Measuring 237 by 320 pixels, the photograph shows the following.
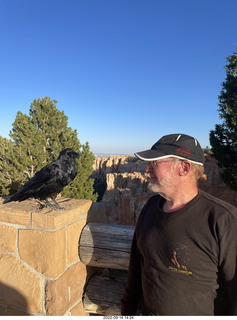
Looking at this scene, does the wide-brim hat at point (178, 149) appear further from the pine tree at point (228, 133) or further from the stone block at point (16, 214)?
the pine tree at point (228, 133)

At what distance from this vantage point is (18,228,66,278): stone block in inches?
67.7

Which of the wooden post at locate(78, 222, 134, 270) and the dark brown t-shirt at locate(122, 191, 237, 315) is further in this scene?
the wooden post at locate(78, 222, 134, 270)

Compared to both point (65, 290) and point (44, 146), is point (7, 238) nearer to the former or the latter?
point (65, 290)

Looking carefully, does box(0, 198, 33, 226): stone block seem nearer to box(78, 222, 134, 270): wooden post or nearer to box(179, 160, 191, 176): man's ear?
box(78, 222, 134, 270): wooden post

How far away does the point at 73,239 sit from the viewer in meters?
1.91

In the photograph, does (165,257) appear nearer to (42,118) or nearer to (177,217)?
(177,217)

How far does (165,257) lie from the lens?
137cm

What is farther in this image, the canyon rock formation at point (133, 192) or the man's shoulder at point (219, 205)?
the canyon rock formation at point (133, 192)

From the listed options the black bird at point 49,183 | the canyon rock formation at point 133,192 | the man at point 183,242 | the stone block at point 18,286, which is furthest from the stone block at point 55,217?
the canyon rock formation at point 133,192

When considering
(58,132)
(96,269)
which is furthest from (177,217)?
(58,132)

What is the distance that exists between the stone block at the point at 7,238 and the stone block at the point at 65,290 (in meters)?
0.49

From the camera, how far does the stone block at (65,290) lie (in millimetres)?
1736

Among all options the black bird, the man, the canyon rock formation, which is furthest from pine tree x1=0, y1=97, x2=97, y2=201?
the man

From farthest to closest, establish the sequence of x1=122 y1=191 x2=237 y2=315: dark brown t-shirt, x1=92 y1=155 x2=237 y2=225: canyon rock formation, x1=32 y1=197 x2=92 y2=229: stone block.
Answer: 1. x1=92 y1=155 x2=237 y2=225: canyon rock formation
2. x1=32 y1=197 x2=92 y2=229: stone block
3. x1=122 y1=191 x2=237 y2=315: dark brown t-shirt
